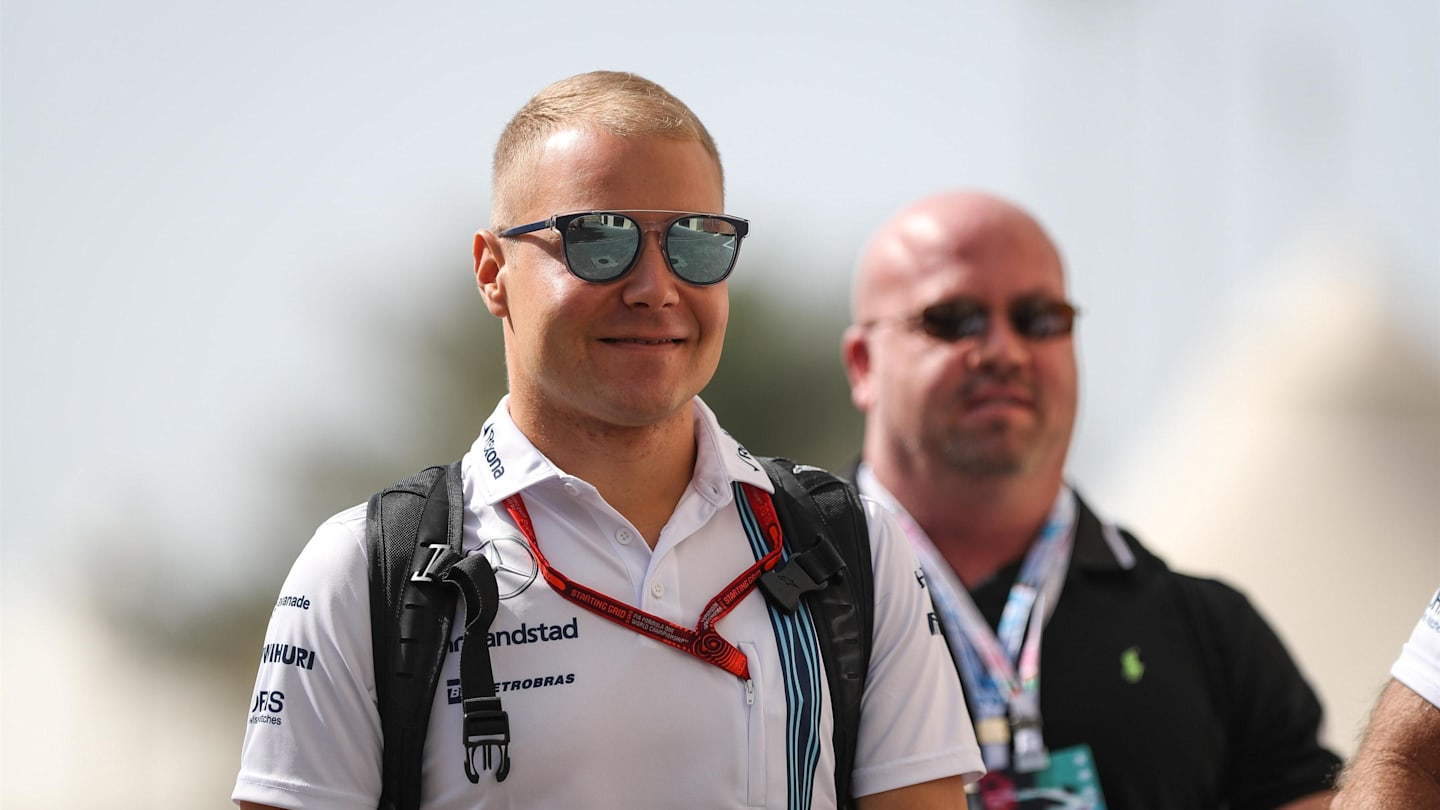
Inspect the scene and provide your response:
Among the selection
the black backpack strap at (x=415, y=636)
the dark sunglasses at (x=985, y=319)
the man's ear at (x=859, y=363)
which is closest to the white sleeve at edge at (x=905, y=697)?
the black backpack strap at (x=415, y=636)

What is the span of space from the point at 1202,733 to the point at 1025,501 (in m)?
0.85

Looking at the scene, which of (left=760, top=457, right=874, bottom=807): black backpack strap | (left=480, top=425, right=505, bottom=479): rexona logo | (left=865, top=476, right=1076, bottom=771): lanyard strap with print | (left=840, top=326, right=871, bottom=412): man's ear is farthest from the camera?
(left=840, top=326, right=871, bottom=412): man's ear

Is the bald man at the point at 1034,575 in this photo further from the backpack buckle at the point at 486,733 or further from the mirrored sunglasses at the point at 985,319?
the backpack buckle at the point at 486,733

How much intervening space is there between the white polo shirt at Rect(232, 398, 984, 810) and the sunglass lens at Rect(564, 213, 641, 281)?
0.36 metres

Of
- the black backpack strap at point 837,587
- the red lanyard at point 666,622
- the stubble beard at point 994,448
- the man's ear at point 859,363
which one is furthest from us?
the man's ear at point 859,363

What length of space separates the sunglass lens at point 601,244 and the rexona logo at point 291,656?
76 centimetres

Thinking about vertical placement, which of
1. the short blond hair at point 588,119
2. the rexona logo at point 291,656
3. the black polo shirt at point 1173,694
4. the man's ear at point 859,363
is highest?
the short blond hair at point 588,119

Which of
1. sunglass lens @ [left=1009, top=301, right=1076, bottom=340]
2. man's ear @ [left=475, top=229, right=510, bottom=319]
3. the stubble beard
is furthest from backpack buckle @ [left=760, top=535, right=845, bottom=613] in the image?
sunglass lens @ [left=1009, top=301, right=1076, bottom=340]

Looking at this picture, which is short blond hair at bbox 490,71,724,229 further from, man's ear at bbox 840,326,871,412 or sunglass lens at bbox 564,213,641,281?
man's ear at bbox 840,326,871,412

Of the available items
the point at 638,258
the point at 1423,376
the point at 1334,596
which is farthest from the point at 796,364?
the point at 638,258

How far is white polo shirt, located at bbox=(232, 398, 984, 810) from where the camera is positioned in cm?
262

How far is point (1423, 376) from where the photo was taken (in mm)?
20938

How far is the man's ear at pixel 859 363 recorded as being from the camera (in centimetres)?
522

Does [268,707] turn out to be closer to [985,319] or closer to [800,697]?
[800,697]
